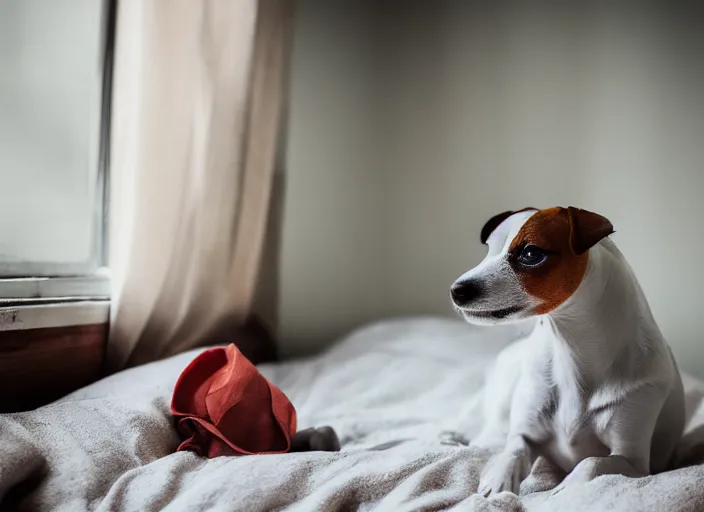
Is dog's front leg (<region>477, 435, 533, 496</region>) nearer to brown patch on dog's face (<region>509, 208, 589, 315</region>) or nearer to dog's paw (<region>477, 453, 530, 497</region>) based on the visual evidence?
dog's paw (<region>477, 453, 530, 497</region>)

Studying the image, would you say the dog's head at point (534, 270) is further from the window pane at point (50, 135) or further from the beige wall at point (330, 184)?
the beige wall at point (330, 184)

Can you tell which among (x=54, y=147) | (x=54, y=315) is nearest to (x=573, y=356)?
(x=54, y=315)

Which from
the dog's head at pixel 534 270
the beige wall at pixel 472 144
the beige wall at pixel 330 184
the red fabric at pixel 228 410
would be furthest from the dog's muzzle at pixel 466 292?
the beige wall at pixel 330 184

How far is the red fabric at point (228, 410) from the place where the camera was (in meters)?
1.04

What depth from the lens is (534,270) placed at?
900mm

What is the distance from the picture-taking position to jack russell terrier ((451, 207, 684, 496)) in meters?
0.90

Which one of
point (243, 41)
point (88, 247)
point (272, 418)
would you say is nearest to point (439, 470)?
point (272, 418)

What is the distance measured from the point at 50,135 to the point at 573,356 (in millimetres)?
1188

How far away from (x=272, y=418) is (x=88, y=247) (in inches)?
29.2

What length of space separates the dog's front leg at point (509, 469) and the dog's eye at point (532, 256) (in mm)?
281

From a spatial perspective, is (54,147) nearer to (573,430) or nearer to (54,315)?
(54,315)

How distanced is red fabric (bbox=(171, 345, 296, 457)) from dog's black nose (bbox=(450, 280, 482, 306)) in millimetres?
383

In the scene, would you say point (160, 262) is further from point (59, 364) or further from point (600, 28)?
point (600, 28)

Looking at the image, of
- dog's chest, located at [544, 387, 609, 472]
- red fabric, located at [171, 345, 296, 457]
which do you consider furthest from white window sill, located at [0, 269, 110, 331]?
dog's chest, located at [544, 387, 609, 472]
